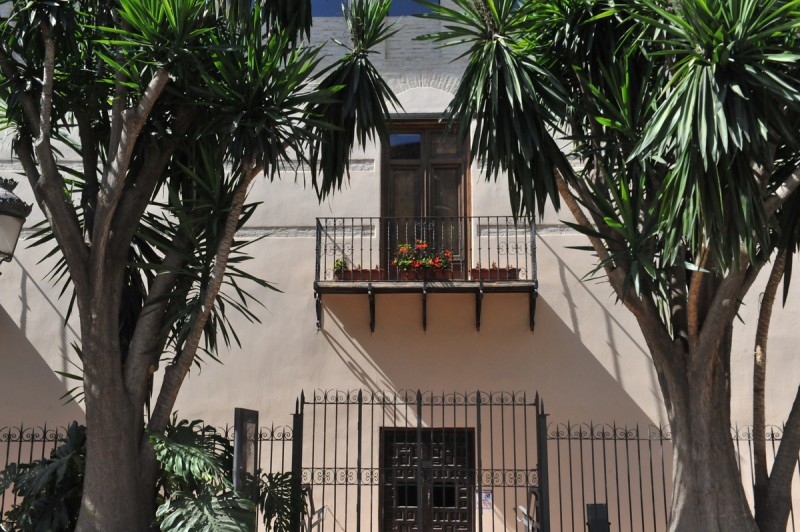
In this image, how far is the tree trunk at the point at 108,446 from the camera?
6.08 metres

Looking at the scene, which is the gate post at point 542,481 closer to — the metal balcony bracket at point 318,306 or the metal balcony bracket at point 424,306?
the metal balcony bracket at point 424,306

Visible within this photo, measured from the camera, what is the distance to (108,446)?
619 centimetres

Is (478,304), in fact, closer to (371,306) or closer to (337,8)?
(371,306)

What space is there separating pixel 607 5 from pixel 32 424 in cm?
798

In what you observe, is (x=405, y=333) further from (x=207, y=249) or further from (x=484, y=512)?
(x=207, y=249)

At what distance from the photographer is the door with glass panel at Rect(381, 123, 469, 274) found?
35.1 ft

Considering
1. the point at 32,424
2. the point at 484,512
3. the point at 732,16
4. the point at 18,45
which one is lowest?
the point at 484,512

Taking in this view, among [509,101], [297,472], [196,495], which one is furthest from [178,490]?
[509,101]

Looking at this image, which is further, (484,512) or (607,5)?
(484,512)

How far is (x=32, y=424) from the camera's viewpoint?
10352 millimetres

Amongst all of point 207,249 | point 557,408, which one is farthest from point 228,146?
point 557,408

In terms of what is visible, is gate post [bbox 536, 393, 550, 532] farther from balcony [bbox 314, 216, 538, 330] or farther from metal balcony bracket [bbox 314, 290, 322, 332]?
metal balcony bracket [bbox 314, 290, 322, 332]

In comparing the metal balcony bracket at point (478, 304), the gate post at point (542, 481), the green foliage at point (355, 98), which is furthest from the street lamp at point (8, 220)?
the metal balcony bracket at point (478, 304)

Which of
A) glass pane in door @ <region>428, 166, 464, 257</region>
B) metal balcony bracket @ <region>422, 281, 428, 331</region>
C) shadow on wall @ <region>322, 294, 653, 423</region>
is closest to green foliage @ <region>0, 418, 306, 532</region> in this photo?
shadow on wall @ <region>322, 294, 653, 423</region>
